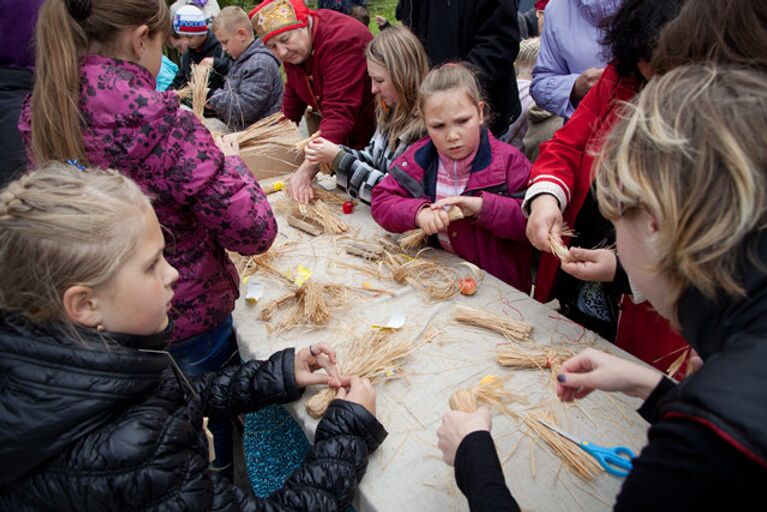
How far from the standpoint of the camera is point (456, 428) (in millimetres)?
1297

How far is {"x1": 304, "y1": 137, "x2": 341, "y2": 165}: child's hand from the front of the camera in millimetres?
2971

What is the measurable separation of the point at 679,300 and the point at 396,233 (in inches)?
68.4

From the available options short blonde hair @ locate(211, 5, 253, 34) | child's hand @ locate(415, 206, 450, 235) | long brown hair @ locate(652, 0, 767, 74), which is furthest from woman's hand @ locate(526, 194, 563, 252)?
short blonde hair @ locate(211, 5, 253, 34)

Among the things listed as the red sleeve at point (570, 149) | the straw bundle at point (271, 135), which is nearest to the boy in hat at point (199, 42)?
the straw bundle at point (271, 135)

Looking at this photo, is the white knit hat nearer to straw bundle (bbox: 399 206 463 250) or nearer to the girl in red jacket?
the girl in red jacket

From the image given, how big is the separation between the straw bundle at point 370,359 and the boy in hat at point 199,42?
14.0 ft

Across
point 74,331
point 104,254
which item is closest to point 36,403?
point 74,331

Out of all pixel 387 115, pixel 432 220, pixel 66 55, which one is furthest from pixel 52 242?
pixel 387 115

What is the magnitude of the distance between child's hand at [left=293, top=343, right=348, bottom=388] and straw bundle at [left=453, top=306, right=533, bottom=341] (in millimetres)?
500

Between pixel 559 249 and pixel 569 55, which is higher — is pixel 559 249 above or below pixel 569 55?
below

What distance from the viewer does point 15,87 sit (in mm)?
2547

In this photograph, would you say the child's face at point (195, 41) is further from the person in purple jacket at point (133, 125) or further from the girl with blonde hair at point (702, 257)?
the girl with blonde hair at point (702, 257)

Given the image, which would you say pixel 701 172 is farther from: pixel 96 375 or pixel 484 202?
pixel 484 202

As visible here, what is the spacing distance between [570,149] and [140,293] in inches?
63.9
